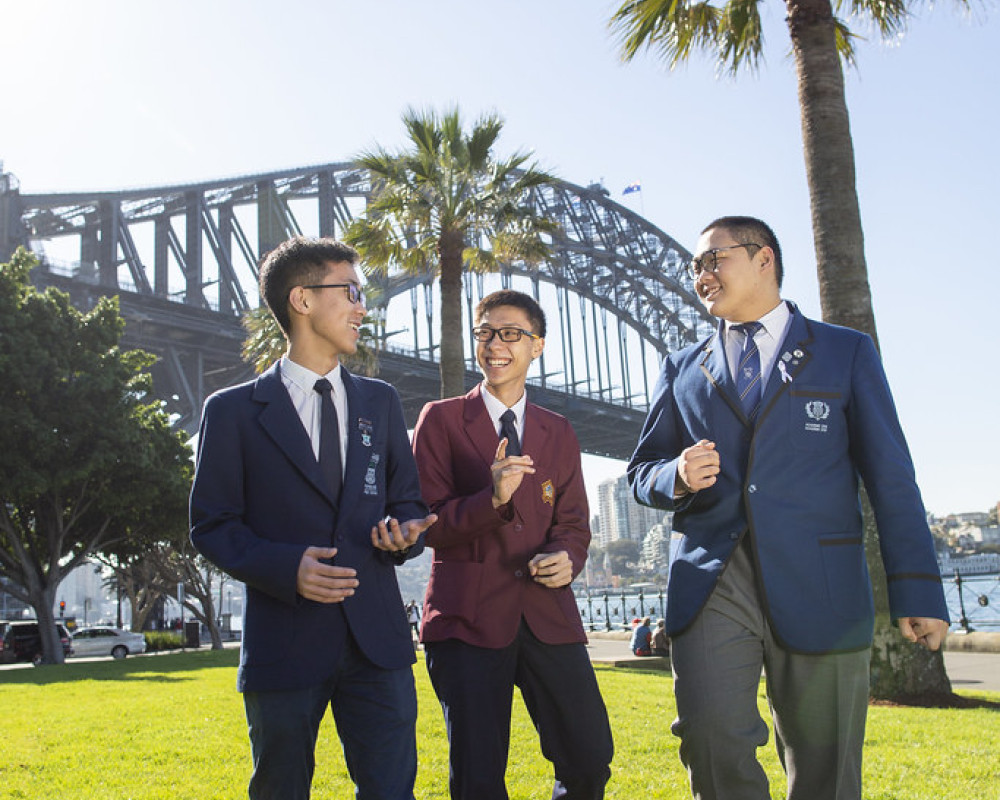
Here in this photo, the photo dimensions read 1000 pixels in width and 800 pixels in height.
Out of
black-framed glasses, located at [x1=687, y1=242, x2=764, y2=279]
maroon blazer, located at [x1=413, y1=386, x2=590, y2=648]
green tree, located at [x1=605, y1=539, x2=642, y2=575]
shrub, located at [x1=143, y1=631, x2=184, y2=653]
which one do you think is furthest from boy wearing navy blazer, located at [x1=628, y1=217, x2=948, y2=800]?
green tree, located at [x1=605, y1=539, x2=642, y2=575]

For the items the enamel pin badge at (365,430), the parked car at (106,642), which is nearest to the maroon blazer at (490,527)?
the enamel pin badge at (365,430)

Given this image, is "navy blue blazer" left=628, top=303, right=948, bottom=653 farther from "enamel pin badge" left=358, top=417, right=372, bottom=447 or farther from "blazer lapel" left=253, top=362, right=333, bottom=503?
"blazer lapel" left=253, top=362, right=333, bottom=503

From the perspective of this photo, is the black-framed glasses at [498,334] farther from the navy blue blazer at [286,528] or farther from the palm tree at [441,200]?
the palm tree at [441,200]

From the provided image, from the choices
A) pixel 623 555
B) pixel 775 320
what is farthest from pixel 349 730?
pixel 623 555

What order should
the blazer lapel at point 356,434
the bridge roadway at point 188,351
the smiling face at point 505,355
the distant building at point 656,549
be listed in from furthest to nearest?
the distant building at point 656,549 → the bridge roadway at point 188,351 → the smiling face at point 505,355 → the blazer lapel at point 356,434

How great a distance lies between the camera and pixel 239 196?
166 feet

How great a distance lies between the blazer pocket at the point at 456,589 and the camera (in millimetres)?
2998

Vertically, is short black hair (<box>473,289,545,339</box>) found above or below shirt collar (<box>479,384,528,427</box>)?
above

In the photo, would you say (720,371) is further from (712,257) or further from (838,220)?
(838,220)

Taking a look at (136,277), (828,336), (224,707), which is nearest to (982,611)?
(136,277)

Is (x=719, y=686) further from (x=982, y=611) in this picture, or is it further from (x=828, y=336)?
(x=982, y=611)

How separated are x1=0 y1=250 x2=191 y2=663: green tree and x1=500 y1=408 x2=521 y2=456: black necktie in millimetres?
19655

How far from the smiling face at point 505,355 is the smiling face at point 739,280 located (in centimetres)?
69

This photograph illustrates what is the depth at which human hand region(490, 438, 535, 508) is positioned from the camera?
9.06 ft
